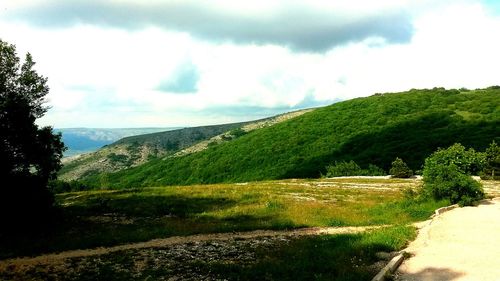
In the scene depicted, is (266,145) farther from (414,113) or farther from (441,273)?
(441,273)

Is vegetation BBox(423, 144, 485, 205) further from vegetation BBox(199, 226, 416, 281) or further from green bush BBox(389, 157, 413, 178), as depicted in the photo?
green bush BBox(389, 157, 413, 178)

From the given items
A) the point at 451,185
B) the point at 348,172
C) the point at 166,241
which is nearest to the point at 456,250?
the point at 166,241

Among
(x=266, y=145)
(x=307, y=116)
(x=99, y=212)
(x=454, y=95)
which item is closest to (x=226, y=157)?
(x=266, y=145)

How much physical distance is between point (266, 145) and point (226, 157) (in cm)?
1735

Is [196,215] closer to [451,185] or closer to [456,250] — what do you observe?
[456,250]

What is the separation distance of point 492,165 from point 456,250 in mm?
59020

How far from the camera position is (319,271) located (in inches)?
693

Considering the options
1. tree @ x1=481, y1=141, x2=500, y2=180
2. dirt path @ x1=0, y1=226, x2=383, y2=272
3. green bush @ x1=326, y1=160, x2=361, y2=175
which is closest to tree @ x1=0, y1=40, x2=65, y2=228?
dirt path @ x1=0, y1=226, x2=383, y2=272

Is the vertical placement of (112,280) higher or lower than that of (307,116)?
lower

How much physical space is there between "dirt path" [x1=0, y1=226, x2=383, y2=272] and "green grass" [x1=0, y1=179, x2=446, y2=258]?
39.4 inches

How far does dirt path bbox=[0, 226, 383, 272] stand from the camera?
73.0 ft

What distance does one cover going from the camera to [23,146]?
3447 cm

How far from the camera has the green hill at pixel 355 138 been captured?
5212 inches

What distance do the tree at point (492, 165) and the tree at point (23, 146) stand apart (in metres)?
65.3
